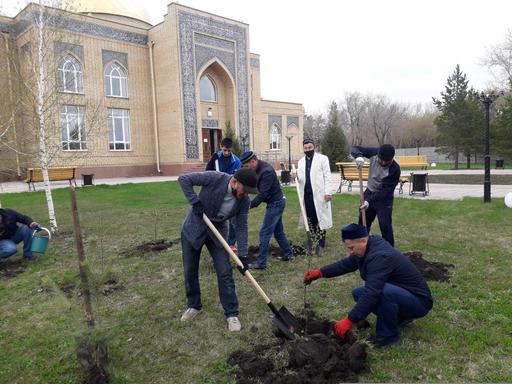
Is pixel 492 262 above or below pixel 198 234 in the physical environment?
below

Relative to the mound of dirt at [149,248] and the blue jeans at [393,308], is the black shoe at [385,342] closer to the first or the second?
the blue jeans at [393,308]

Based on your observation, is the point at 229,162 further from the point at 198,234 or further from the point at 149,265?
the point at 198,234

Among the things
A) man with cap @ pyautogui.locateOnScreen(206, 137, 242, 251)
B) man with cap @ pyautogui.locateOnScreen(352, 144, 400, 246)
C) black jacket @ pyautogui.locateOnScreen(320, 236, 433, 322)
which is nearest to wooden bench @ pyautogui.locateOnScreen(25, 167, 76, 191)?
man with cap @ pyautogui.locateOnScreen(206, 137, 242, 251)

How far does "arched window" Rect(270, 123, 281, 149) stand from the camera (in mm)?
35219

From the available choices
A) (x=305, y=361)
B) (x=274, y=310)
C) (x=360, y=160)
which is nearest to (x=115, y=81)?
(x=360, y=160)

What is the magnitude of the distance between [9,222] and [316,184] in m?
4.68

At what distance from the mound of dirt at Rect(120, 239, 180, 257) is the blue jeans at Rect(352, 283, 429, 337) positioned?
4.34 metres

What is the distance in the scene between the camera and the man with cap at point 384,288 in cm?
294

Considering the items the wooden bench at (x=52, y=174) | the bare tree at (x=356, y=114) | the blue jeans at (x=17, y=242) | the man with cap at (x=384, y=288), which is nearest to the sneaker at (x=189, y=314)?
the man with cap at (x=384, y=288)

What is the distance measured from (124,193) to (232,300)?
1229cm

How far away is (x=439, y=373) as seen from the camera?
2.76m

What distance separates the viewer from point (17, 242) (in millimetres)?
5914

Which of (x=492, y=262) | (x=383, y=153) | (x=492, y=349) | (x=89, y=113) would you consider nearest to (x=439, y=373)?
(x=492, y=349)

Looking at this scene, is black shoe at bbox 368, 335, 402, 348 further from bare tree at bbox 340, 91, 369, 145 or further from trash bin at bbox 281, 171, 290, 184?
bare tree at bbox 340, 91, 369, 145
